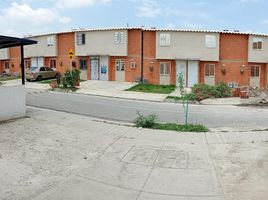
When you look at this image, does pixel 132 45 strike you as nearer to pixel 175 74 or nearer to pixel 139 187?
pixel 175 74

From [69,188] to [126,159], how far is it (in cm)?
244

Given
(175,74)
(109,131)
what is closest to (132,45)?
(175,74)

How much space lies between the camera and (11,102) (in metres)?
14.3

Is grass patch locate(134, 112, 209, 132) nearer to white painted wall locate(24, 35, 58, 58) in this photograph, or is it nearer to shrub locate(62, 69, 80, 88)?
shrub locate(62, 69, 80, 88)

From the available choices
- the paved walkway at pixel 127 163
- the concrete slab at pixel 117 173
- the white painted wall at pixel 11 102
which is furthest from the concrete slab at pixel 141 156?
the white painted wall at pixel 11 102

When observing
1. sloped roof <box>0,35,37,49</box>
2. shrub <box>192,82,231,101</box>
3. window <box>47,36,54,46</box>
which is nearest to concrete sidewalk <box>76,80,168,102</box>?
shrub <box>192,82,231,101</box>

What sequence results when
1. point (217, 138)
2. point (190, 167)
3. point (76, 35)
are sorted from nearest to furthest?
point (190, 167)
point (217, 138)
point (76, 35)

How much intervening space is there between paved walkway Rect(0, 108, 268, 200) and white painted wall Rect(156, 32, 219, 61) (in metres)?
22.6

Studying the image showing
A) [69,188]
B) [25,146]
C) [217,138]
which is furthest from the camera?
[217,138]

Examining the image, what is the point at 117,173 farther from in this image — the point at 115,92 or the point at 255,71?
the point at 255,71

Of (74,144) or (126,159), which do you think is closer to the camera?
(126,159)

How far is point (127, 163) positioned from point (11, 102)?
724 cm

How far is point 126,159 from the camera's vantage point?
30.8ft

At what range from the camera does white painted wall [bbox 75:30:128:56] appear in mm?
35812
